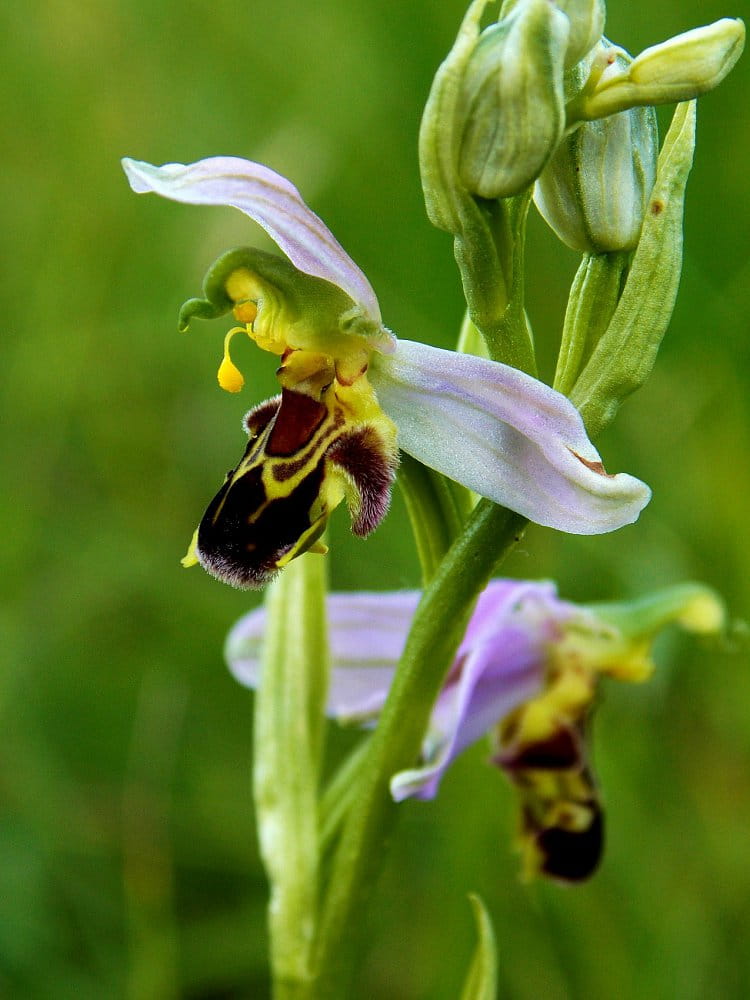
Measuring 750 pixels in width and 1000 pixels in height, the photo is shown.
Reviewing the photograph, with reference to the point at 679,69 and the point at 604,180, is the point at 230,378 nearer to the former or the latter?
the point at 604,180

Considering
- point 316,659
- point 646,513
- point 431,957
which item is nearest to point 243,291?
point 316,659

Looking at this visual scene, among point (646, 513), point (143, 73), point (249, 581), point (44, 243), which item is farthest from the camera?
point (143, 73)

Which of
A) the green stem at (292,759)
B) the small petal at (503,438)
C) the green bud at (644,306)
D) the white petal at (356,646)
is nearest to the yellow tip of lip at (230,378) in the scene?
the small petal at (503,438)

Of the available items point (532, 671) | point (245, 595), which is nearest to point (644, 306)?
point (532, 671)

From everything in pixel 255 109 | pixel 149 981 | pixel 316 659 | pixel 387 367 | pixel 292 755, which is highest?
pixel 255 109

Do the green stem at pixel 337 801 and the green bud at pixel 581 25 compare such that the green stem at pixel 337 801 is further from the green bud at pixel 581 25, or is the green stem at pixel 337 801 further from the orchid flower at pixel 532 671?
the green bud at pixel 581 25

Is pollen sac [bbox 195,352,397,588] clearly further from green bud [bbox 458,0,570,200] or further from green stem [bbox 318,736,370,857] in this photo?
green stem [bbox 318,736,370,857]

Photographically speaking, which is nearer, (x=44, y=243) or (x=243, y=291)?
(x=243, y=291)

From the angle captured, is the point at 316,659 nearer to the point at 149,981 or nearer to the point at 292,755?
Result: the point at 292,755
